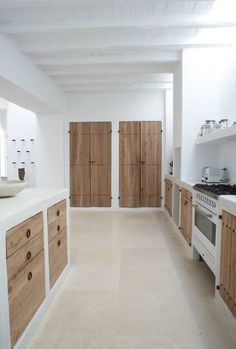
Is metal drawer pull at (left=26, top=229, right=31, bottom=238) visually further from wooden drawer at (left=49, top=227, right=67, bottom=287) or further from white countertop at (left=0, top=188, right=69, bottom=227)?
wooden drawer at (left=49, top=227, right=67, bottom=287)

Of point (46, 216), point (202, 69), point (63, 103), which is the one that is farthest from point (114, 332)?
point (63, 103)

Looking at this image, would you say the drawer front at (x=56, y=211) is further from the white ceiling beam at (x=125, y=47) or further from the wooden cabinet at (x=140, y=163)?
the wooden cabinet at (x=140, y=163)

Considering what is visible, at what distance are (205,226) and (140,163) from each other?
340cm

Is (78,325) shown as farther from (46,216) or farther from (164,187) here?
(164,187)

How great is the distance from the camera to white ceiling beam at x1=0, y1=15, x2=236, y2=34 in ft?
9.05

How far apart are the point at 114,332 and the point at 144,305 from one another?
42 cm

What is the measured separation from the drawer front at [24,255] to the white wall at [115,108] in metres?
4.14

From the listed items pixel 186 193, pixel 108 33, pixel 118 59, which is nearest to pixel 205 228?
pixel 186 193

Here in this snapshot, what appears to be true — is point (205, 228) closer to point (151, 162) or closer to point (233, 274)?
point (233, 274)

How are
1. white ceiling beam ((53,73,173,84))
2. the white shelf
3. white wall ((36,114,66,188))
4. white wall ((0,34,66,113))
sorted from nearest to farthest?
the white shelf, white wall ((0,34,66,113)), white ceiling beam ((53,73,173,84)), white wall ((36,114,66,188))

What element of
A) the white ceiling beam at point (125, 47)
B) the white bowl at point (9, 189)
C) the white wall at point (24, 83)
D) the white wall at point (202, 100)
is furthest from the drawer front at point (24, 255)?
the white ceiling beam at point (125, 47)

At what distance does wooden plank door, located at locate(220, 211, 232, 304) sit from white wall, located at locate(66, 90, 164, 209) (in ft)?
13.4

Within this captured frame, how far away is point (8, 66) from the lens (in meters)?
3.17

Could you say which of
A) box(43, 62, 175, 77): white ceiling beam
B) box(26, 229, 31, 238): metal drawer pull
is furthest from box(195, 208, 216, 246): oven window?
box(43, 62, 175, 77): white ceiling beam
